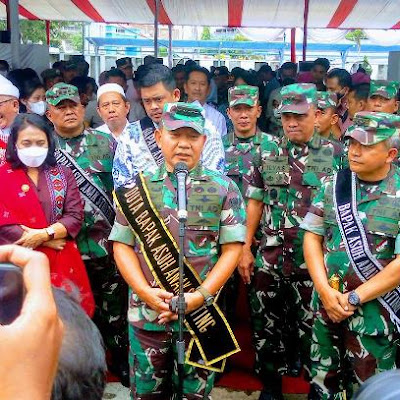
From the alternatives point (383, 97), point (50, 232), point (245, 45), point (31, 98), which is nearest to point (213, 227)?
point (50, 232)

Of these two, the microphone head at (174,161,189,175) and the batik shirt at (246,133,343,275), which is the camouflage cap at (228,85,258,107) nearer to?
the batik shirt at (246,133,343,275)

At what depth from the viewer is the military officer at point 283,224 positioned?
10.7 feet

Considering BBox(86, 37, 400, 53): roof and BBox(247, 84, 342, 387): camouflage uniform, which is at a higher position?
BBox(86, 37, 400, 53): roof

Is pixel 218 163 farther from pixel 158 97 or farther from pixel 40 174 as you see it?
pixel 40 174

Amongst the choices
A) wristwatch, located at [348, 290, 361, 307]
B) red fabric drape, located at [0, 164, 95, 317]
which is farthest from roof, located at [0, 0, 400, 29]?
wristwatch, located at [348, 290, 361, 307]

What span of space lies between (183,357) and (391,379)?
1583 millimetres

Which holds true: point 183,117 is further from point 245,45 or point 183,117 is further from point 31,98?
point 245,45

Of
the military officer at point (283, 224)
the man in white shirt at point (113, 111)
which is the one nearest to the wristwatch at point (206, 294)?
the military officer at point (283, 224)

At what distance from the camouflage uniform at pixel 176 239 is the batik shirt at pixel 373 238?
49 cm

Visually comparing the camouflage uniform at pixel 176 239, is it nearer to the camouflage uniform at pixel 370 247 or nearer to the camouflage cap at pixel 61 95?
the camouflage uniform at pixel 370 247

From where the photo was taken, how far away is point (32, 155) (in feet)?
9.89

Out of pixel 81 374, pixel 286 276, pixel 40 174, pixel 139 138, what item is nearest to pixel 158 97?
pixel 139 138

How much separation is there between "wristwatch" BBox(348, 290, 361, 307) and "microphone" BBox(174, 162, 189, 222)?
926mm

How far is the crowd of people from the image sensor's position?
2.55 meters
